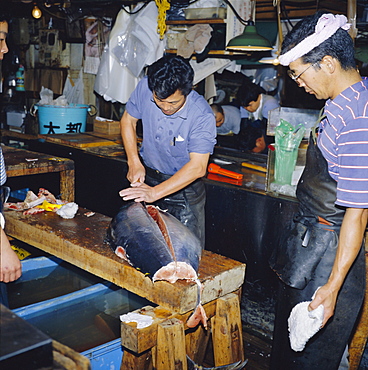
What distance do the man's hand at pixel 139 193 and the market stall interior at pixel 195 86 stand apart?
1.35ft

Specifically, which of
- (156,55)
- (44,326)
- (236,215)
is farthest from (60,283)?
(156,55)

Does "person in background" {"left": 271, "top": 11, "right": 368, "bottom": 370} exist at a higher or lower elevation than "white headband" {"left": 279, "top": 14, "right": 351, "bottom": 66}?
lower

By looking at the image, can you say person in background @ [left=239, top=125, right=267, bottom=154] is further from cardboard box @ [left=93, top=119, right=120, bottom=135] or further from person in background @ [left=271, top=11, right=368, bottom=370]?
person in background @ [left=271, top=11, right=368, bottom=370]

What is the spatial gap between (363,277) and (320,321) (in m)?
0.48

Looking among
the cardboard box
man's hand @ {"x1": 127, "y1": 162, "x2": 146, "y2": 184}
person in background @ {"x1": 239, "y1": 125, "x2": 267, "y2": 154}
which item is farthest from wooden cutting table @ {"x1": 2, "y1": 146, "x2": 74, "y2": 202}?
person in background @ {"x1": 239, "y1": 125, "x2": 267, "y2": 154}

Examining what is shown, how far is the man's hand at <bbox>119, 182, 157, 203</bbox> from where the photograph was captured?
9.95 ft

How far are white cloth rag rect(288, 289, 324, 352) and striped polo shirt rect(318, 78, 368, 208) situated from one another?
57 cm

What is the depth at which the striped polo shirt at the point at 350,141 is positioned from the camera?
199 cm

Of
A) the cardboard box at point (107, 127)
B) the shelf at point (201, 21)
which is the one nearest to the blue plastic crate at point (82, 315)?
the cardboard box at point (107, 127)

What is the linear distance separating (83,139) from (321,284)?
4.37m

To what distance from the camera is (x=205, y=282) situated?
7.93 ft

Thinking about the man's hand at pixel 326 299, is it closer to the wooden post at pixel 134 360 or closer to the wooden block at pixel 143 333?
the wooden block at pixel 143 333

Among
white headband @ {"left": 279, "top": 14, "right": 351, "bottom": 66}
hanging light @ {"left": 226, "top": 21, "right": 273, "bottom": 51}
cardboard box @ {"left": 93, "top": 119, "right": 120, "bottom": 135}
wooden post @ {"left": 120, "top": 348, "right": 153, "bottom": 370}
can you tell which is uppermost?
hanging light @ {"left": 226, "top": 21, "right": 273, "bottom": 51}

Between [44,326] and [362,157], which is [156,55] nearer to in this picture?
[44,326]
